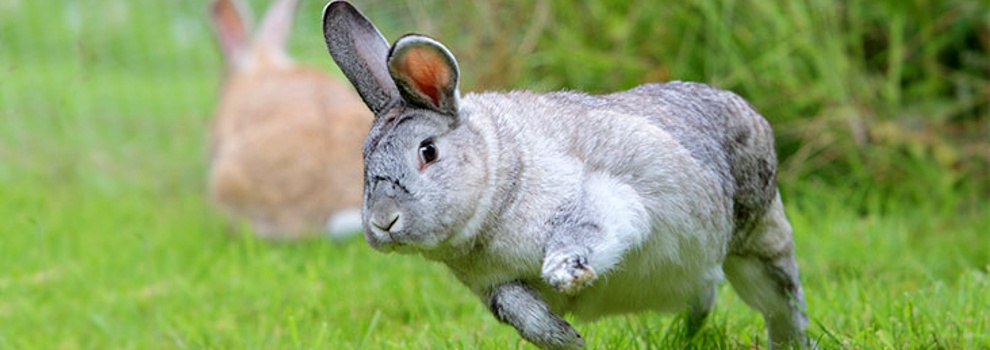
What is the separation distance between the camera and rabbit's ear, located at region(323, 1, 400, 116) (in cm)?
355

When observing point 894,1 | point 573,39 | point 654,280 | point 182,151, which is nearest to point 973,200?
point 894,1

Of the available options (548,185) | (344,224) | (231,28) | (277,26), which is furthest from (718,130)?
(231,28)

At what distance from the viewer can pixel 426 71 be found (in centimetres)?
334

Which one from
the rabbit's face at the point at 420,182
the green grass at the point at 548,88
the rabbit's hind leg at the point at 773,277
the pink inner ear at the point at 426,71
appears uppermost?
the pink inner ear at the point at 426,71

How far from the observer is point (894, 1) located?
6.77 m

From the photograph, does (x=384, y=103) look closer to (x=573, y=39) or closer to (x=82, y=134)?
(x=573, y=39)

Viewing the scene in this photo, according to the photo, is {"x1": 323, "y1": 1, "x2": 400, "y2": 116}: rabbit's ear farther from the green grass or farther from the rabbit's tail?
the rabbit's tail

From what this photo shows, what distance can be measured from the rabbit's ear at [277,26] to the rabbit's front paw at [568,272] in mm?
5178

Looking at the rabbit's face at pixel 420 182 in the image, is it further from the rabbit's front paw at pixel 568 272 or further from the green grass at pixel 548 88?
the green grass at pixel 548 88

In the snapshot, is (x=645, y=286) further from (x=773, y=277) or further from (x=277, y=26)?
(x=277, y=26)

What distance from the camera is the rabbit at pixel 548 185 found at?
128 inches

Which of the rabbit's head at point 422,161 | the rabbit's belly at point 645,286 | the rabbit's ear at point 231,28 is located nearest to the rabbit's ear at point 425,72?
the rabbit's head at point 422,161

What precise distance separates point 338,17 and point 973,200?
3.93 metres

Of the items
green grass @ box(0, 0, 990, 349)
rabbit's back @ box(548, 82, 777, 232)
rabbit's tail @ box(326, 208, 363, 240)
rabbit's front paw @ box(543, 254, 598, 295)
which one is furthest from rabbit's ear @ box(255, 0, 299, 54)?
rabbit's front paw @ box(543, 254, 598, 295)
